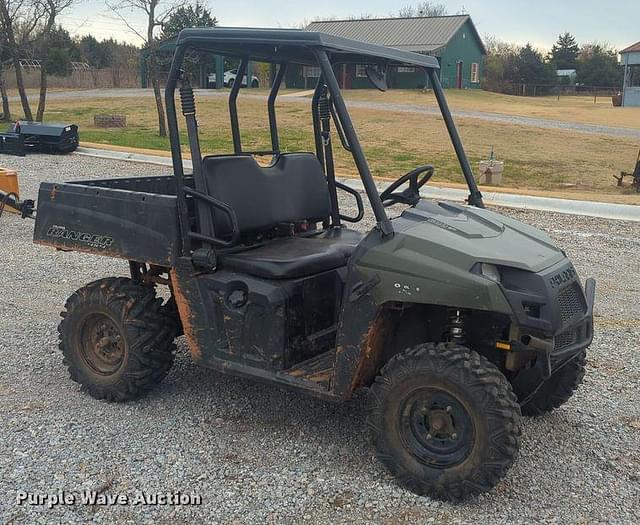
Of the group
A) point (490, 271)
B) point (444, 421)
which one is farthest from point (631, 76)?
point (444, 421)

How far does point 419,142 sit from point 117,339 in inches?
656

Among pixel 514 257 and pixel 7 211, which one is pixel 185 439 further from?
pixel 7 211

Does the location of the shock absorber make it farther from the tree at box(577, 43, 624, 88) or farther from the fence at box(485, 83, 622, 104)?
the tree at box(577, 43, 624, 88)

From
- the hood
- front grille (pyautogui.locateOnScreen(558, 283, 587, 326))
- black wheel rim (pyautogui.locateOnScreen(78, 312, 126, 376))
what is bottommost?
black wheel rim (pyautogui.locateOnScreen(78, 312, 126, 376))

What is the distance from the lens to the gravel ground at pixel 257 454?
3.24 meters

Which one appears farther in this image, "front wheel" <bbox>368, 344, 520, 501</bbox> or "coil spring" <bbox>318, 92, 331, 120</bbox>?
"coil spring" <bbox>318, 92, 331, 120</bbox>

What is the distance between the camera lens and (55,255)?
310 inches

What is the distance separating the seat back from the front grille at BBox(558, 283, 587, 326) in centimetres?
177

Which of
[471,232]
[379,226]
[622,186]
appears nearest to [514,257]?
[471,232]

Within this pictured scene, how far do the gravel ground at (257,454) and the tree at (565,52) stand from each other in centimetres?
7111

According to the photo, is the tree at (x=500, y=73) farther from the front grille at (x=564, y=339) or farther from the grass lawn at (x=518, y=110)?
the front grille at (x=564, y=339)

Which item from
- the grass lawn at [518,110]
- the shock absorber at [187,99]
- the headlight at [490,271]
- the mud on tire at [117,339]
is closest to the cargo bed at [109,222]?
the mud on tire at [117,339]

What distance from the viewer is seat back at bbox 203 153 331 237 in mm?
4059

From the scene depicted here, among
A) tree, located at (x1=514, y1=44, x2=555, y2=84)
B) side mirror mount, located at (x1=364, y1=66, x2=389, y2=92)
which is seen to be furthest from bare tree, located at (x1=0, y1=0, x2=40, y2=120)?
tree, located at (x1=514, y1=44, x2=555, y2=84)
